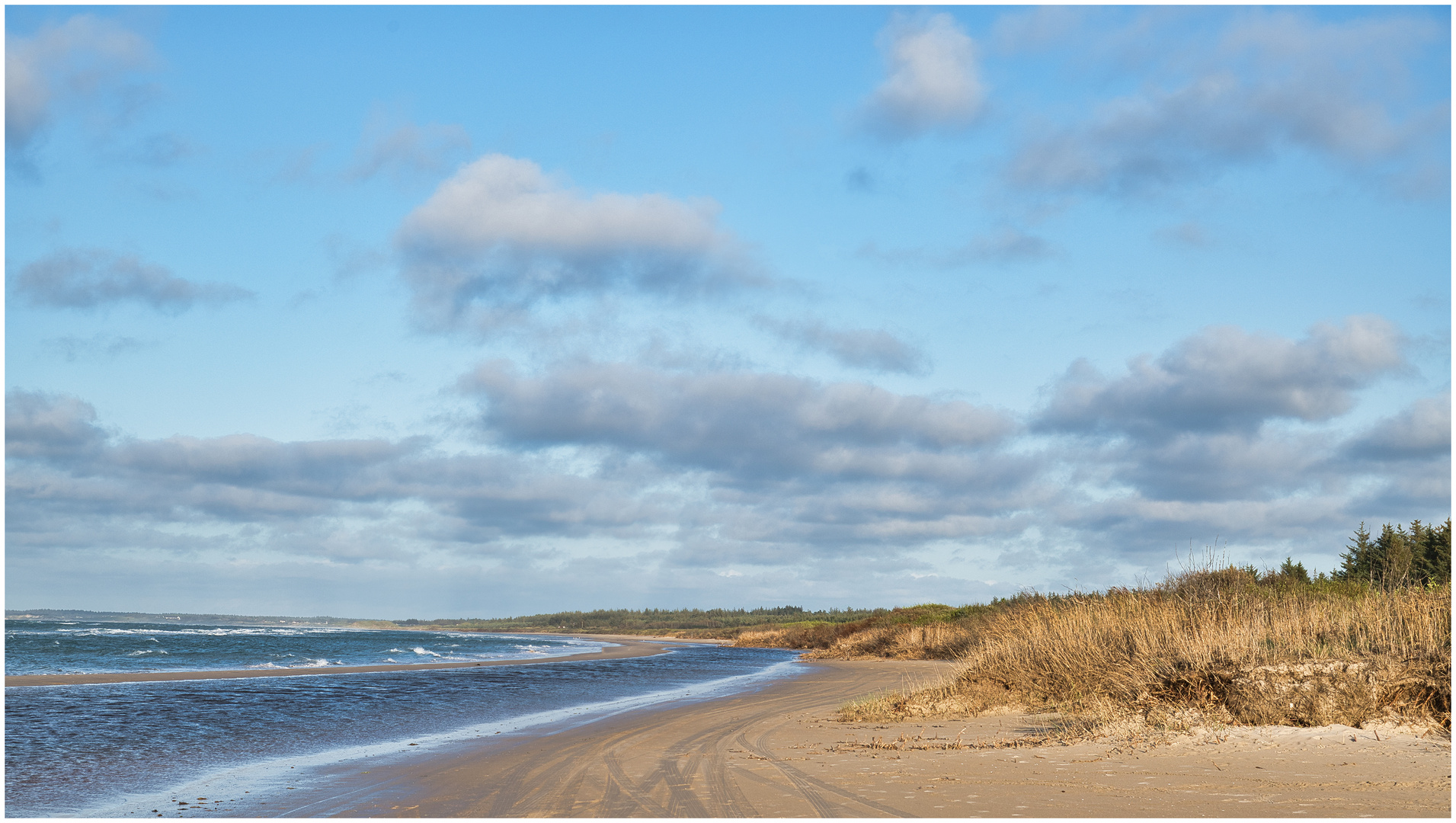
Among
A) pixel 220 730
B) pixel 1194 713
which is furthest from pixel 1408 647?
pixel 220 730

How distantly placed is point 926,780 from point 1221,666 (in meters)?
5.92

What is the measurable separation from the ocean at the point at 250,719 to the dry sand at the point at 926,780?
1845 millimetres

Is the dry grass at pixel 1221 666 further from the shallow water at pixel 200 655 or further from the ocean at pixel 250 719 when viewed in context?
the shallow water at pixel 200 655

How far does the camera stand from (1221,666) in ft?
47.0

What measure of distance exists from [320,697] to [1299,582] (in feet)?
88.0

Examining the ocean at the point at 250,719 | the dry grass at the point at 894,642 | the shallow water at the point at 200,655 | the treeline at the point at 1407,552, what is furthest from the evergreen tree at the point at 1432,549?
the shallow water at the point at 200,655

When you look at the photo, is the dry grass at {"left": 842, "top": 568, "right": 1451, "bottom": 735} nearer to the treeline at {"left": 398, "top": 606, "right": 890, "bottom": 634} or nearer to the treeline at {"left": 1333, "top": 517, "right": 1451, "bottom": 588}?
the treeline at {"left": 1333, "top": 517, "right": 1451, "bottom": 588}

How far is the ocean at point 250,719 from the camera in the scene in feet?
41.3

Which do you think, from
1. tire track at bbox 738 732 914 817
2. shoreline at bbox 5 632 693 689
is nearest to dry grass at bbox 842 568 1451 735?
tire track at bbox 738 732 914 817

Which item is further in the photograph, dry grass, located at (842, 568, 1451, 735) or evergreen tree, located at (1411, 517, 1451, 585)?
evergreen tree, located at (1411, 517, 1451, 585)

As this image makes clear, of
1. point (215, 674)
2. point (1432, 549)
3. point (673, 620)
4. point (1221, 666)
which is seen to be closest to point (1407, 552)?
point (1432, 549)

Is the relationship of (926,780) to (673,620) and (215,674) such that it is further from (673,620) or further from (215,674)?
(673,620)

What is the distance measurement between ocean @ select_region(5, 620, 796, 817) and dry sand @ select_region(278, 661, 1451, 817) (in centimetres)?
185

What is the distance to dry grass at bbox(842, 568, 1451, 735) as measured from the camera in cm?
1317
